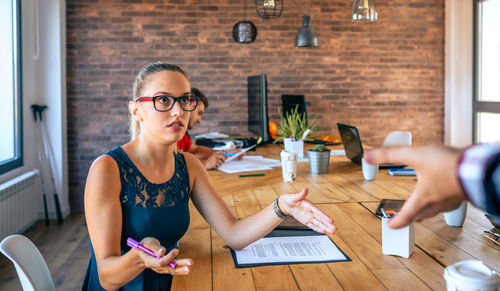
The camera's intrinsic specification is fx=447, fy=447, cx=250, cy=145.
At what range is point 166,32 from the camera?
557 centimetres

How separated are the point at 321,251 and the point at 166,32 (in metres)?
4.61

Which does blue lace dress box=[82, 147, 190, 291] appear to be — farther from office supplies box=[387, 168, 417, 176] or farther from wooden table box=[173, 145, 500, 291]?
office supplies box=[387, 168, 417, 176]

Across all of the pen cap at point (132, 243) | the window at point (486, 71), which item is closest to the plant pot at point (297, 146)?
the pen cap at point (132, 243)

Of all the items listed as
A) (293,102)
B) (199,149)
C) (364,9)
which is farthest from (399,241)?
(293,102)

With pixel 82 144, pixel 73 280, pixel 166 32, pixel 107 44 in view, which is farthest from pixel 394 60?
pixel 73 280

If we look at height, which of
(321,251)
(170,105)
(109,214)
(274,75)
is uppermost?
(274,75)

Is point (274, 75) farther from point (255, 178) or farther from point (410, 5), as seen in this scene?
point (255, 178)

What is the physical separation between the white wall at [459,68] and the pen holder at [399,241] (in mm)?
4780

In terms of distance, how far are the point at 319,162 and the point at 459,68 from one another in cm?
382

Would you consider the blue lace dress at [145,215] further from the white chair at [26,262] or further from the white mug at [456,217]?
the white mug at [456,217]

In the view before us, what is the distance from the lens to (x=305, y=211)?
1.42 metres

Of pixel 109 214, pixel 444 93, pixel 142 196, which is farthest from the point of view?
pixel 444 93

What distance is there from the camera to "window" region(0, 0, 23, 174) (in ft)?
14.6

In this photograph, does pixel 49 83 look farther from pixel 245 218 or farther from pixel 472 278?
pixel 472 278
